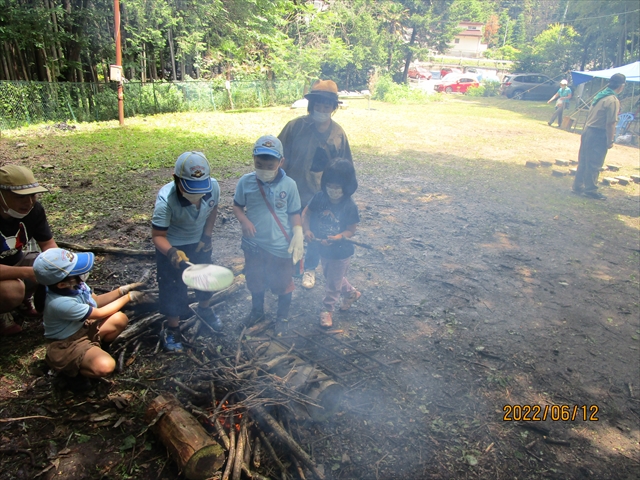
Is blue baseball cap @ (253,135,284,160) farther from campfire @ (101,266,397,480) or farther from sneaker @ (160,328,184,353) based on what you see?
sneaker @ (160,328,184,353)

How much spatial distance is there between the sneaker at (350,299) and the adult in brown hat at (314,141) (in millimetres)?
1125

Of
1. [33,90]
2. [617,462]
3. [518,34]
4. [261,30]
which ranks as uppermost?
[518,34]

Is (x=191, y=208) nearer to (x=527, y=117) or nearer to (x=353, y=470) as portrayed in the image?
(x=353, y=470)

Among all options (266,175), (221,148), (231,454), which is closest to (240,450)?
(231,454)

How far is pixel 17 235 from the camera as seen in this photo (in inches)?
128

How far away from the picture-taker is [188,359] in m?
3.08

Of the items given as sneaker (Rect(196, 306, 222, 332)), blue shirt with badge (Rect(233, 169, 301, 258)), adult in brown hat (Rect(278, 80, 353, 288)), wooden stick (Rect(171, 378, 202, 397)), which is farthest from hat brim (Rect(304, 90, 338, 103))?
wooden stick (Rect(171, 378, 202, 397))

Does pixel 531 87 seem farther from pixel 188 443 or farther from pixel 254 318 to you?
pixel 188 443

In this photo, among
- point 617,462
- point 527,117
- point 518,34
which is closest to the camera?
point 617,462

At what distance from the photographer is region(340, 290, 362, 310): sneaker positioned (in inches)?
161

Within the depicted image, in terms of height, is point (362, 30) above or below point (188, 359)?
above

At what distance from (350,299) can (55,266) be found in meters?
2.62

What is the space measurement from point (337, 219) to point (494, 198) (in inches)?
215

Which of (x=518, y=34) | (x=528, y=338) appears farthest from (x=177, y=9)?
(x=518, y=34)
